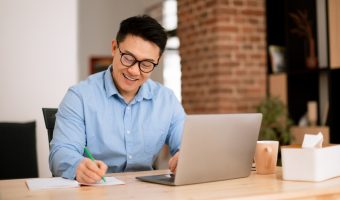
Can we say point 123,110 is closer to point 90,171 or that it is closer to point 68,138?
point 68,138

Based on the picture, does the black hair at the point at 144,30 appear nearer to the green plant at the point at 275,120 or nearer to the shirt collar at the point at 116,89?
the shirt collar at the point at 116,89

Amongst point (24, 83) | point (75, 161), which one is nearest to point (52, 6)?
point (24, 83)

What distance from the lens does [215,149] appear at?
1.49m

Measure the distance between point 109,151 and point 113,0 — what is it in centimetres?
509

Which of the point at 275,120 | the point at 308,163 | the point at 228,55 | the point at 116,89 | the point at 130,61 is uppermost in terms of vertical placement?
the point at 228,55

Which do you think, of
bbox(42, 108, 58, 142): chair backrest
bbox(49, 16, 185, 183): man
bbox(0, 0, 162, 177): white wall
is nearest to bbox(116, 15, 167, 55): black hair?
bbox(49, 16, 185, 183): man

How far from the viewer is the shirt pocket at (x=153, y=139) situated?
2.05m

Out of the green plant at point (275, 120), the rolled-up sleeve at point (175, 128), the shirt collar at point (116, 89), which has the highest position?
the shirt collar at point (116, 89)

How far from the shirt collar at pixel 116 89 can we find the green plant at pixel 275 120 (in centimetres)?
205

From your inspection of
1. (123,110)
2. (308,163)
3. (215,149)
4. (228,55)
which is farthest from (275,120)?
(215,149)

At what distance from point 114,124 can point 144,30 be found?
42 centimetres

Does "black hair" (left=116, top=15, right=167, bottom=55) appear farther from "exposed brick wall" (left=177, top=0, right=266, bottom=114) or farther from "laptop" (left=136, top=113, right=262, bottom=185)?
"exposed brick wall" (left=177, top=0, right=266, bottom=114)

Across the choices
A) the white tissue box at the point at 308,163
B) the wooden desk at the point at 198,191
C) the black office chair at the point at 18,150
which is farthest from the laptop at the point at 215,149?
the black office chair at the point at 18,150

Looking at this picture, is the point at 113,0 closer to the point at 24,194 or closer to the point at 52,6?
the point at 52,6
